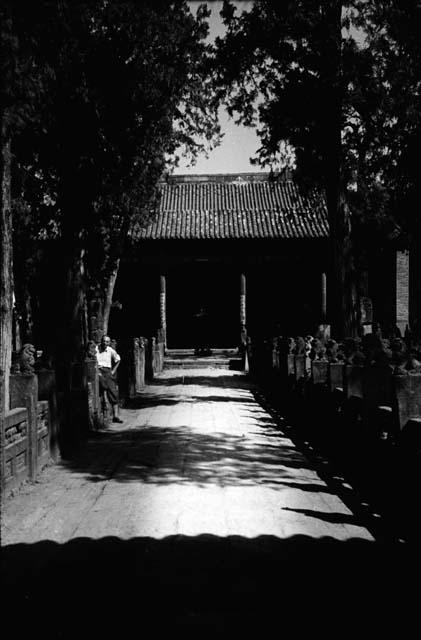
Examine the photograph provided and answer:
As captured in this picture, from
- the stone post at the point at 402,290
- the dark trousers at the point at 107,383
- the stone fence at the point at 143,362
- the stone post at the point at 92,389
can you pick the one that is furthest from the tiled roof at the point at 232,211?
the stone post at the point at 92,389

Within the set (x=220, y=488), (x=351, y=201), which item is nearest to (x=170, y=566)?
(x=220, y=488)

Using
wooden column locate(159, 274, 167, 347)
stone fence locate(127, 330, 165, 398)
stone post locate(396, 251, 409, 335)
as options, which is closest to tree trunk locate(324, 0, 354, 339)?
stone fence locate(127, 330, 165, 398)

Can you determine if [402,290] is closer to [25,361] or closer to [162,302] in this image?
[162,302]

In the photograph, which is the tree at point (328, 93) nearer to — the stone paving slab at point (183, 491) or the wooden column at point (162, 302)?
the stone paving slab at point (183, 491)

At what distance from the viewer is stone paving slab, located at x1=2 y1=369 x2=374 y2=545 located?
5.89 m

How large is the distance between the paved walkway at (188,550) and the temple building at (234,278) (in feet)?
71.8

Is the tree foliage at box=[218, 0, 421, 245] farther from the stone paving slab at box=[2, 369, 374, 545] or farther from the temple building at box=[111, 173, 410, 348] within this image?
the temple building at box=[111, 173, 410, 348]

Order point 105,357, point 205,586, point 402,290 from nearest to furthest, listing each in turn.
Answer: point 205,586, point 105,357, point 402,290

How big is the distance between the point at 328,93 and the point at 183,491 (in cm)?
1184

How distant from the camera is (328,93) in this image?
16.3 meters

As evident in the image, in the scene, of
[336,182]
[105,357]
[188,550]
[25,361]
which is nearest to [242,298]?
[336,182]

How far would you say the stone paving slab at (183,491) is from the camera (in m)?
5.89

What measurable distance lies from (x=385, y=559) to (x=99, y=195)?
14767 mm

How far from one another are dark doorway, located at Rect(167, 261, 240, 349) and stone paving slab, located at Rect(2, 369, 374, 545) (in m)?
19.2
